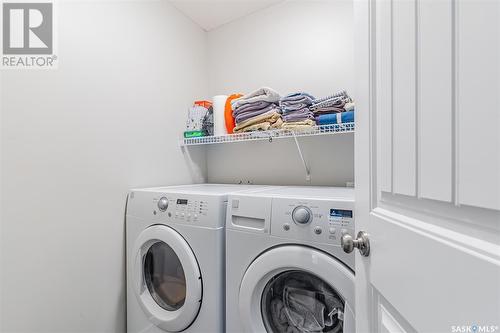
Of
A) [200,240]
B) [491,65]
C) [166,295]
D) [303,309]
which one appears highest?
[491,65]

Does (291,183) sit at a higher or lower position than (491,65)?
lower

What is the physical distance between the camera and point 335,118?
1355 millimetres

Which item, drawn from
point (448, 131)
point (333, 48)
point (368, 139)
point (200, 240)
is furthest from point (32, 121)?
point (333, 48)

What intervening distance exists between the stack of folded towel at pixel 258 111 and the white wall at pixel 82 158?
0.54 m

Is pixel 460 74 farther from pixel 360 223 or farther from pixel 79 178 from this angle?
pixel 79 178

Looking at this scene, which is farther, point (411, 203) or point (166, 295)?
point (166, 295)

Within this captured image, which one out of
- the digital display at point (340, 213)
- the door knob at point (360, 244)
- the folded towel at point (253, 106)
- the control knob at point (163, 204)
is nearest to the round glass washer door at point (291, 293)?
the digital display at point (340, 213)

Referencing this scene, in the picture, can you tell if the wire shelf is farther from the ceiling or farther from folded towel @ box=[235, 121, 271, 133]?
the ceiling

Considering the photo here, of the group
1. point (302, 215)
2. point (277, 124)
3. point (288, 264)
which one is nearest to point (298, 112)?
point (277, 124)

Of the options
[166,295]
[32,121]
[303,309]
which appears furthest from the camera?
[166,295]

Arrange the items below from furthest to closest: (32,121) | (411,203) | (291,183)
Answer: (291,183), (32,121), (411,203)

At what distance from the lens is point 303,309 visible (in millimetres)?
1043

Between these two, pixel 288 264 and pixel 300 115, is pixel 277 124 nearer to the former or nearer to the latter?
pixel 300 115

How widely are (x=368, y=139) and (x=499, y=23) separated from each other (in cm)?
34
